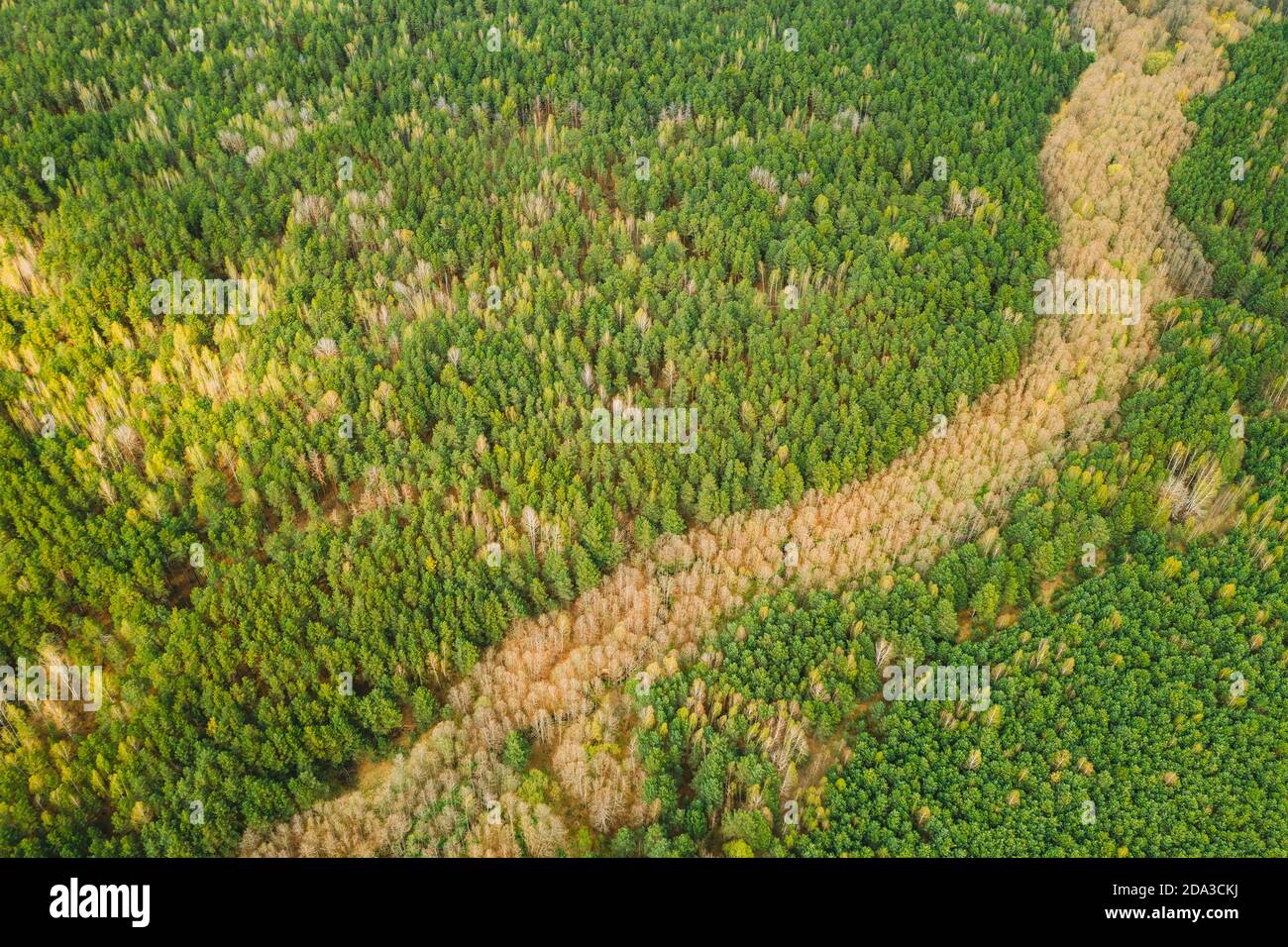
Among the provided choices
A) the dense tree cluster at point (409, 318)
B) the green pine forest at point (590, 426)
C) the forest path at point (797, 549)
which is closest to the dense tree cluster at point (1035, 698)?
the green pine forest at point (590, 426)

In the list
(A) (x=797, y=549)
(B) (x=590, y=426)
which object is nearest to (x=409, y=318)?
(B) (x=590, y=426)

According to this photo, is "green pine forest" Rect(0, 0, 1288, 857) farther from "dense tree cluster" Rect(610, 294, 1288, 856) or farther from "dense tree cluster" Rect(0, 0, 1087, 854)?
"dense tree cluster" Rect(0, 0, 1087, 854)

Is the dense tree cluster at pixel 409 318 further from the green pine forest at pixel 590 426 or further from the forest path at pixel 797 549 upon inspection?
the forest path at pixel 797 549

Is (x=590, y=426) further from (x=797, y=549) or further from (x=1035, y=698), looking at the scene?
(x=1035, y=698)

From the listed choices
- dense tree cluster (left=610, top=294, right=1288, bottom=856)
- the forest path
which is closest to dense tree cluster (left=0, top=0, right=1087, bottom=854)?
the forest path

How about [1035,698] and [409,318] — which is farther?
[409,318]

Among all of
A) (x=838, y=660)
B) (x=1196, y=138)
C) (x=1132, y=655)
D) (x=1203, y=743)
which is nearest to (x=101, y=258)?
(x=838, y=660)

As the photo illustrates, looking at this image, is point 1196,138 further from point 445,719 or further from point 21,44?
point 21,44
